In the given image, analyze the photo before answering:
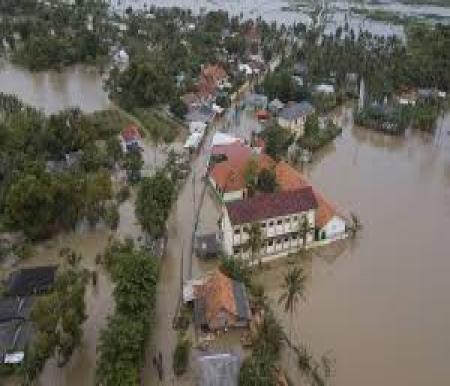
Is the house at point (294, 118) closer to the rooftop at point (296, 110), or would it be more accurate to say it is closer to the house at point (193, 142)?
the rooftop at point (296, 110)

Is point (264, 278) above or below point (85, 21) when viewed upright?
below

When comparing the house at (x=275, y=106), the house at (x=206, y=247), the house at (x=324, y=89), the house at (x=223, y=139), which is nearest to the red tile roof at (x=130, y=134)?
the house at (x=223, y=139)

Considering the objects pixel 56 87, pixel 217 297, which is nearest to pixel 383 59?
pixel 56 87

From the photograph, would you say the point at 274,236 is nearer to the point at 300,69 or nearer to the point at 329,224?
the point at 329,224

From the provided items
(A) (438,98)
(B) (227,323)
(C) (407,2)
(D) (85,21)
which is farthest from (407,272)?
(C) (407,2)

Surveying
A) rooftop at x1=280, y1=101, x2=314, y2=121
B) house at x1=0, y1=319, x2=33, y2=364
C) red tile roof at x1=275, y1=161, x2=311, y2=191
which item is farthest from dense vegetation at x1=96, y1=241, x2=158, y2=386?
rooftop at x1=280, y1=101, x2=314, y2=121

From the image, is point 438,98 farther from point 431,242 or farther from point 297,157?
point 431,242

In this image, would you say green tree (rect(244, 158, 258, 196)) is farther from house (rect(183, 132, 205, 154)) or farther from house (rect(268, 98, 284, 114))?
house (rect(268, 98, 284, 114))
